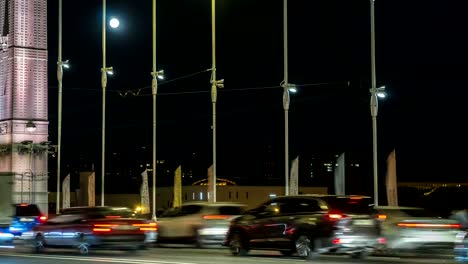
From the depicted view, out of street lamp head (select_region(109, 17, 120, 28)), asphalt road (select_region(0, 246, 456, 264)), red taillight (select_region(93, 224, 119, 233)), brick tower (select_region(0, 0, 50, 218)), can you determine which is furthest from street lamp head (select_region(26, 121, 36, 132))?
red taillight (select_region(93, 224, 119, 233))

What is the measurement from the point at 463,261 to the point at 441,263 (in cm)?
232

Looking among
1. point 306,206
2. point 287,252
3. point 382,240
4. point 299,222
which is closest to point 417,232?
point 382,240

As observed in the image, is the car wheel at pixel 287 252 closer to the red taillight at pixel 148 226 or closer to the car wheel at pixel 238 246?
the car wheel at pixel 238 246

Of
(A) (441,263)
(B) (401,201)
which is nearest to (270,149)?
(B) (401,201)

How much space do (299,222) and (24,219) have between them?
12.8m

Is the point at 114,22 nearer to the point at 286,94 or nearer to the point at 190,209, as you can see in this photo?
the point at 286,94

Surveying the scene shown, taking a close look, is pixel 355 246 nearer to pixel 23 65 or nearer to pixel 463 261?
pixel 463 261

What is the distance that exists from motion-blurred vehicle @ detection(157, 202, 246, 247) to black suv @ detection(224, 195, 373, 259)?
356 cm

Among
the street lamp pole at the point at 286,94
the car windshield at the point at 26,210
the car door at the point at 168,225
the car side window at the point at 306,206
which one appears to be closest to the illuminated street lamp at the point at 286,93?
the street lamp pole at the point at 286,94

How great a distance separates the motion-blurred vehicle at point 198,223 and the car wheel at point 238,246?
3.02 metres

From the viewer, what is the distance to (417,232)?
20.1 metres

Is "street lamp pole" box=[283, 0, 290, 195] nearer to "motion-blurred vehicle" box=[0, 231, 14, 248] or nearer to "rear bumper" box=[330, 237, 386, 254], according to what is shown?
"motion-blurred vehicle" box=[0, 231, 14, 248]

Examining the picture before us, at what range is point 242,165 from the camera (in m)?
91.2

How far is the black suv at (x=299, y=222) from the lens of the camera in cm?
1878
